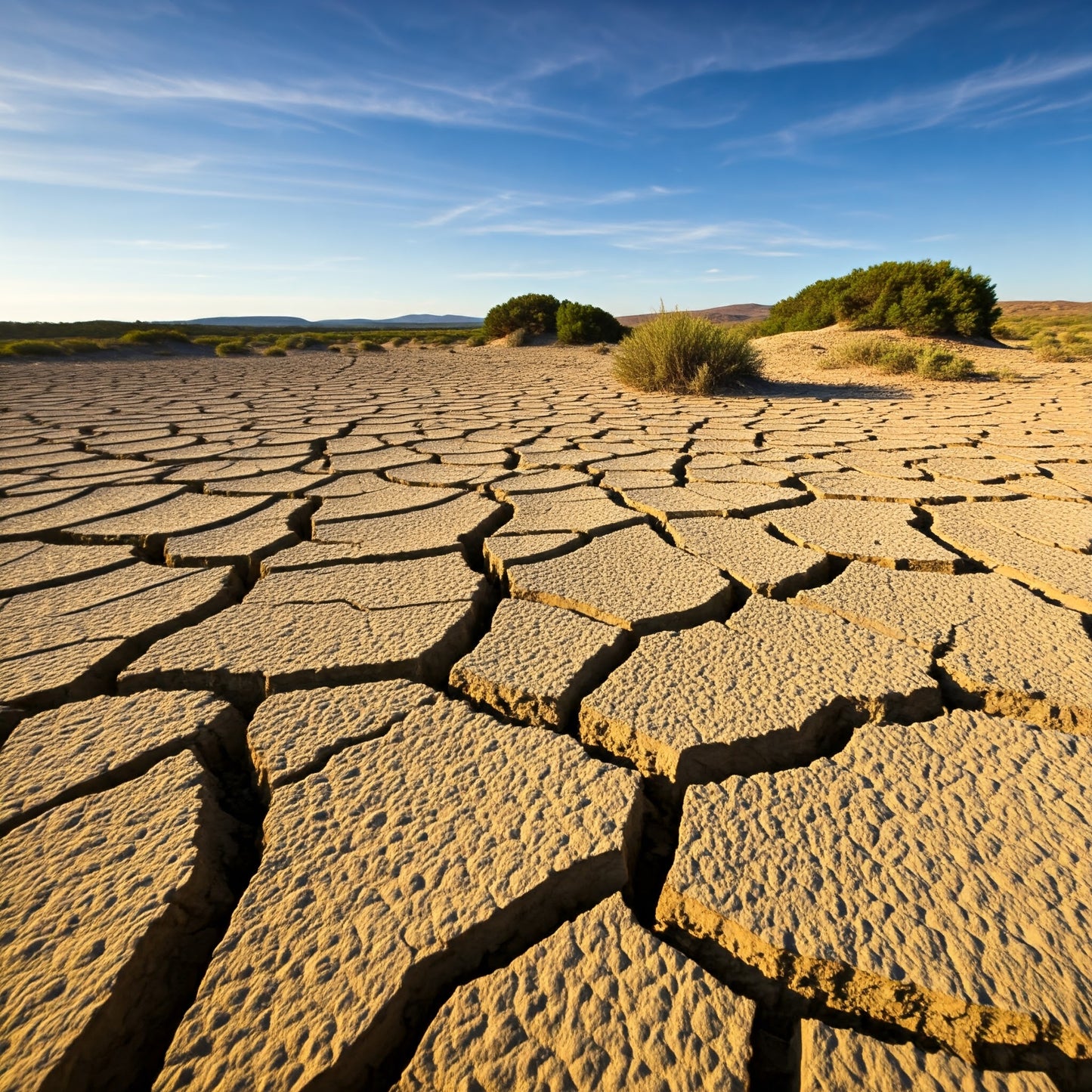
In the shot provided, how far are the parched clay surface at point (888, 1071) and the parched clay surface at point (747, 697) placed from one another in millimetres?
327

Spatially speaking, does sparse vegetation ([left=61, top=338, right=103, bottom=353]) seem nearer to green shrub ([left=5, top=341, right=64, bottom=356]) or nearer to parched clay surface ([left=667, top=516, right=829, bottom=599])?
green shrub ([left=5, top=341, right=64, bottom=356])

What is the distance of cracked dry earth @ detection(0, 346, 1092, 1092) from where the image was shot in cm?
52

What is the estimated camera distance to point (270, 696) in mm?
966

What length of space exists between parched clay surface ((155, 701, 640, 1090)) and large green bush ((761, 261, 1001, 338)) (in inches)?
334

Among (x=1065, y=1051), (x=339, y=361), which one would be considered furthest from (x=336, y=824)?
(x=339, y=361)

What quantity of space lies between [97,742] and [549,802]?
65cm

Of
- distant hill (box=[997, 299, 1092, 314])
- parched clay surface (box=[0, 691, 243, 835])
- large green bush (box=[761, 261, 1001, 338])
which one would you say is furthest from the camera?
distant hill (box=[997, 299, 1092, 314])

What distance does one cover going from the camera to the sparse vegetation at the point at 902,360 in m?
5.43

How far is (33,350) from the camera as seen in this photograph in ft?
34.1

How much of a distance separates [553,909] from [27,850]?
61 centimetres

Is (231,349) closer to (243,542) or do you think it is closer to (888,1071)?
(243,542)

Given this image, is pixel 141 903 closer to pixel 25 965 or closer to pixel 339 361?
pixel 25 965

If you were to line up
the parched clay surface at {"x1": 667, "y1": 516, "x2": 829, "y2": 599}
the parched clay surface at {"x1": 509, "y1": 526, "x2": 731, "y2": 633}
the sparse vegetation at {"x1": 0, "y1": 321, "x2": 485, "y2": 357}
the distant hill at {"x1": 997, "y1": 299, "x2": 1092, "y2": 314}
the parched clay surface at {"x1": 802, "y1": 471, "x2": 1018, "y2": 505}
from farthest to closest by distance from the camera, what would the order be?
the distant hill at {"x1": 997, "y1": 299, "x2": 1092, "y2": 314} → the sparse vegetation at {"x1": 0, "y1": 321, "x2": 485, "y2": 357} → the parched clay surface at {"x1": 802, "y1": 471, "x2": 1018, "y2": 505} → the parched clay surface at {"x1": 667, "y1": 516, "x2": 829, "y2": 599} → the parched clay surface at {"x1": 509, "y1": 526, "x2": 731, "y2": 633}

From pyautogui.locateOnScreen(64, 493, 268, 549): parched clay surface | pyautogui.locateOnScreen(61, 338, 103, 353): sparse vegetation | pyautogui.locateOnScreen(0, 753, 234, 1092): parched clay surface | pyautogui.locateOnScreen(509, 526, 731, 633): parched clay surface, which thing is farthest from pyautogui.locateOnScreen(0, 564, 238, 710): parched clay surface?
pyautogui.locateOnScreen(61, 338, 103, 353): sparse vegetation
